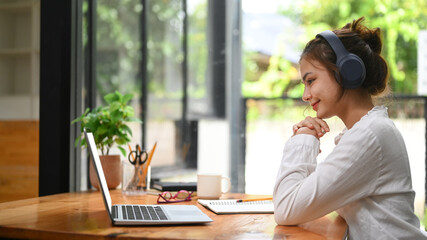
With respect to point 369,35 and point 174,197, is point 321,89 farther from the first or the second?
point 174,197

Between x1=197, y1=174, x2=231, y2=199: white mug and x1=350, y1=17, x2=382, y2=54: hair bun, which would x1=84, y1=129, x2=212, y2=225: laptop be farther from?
x1=350, y1=17, x2=382, y2=54: hair bun

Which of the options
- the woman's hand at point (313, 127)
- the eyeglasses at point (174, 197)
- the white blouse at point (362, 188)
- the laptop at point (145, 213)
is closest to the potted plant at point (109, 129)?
the eyeglasses at point (174, 197)

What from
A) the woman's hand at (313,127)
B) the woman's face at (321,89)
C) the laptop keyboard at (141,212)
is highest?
the woman's face at (321,89)

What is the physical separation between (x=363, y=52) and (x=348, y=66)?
0.12 meters

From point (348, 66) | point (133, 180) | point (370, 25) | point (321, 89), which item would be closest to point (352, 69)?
point (348, 66)

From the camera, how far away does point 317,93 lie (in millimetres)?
1420

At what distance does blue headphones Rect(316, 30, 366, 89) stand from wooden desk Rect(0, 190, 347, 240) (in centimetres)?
37

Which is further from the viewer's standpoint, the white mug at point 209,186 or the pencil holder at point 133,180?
the pencil holder at point 133,180

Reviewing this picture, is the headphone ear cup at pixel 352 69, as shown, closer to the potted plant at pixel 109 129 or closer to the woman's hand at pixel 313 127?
the woman's hand at pixel 313 127

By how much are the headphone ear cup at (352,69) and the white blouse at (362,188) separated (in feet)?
0.37

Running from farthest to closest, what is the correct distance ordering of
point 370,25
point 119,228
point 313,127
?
point 370,25 < point 313,127 < point 119,228

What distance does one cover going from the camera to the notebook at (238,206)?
57.2 inches

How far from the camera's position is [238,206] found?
5.08 ft

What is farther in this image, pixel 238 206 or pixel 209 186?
pixel 209 186
